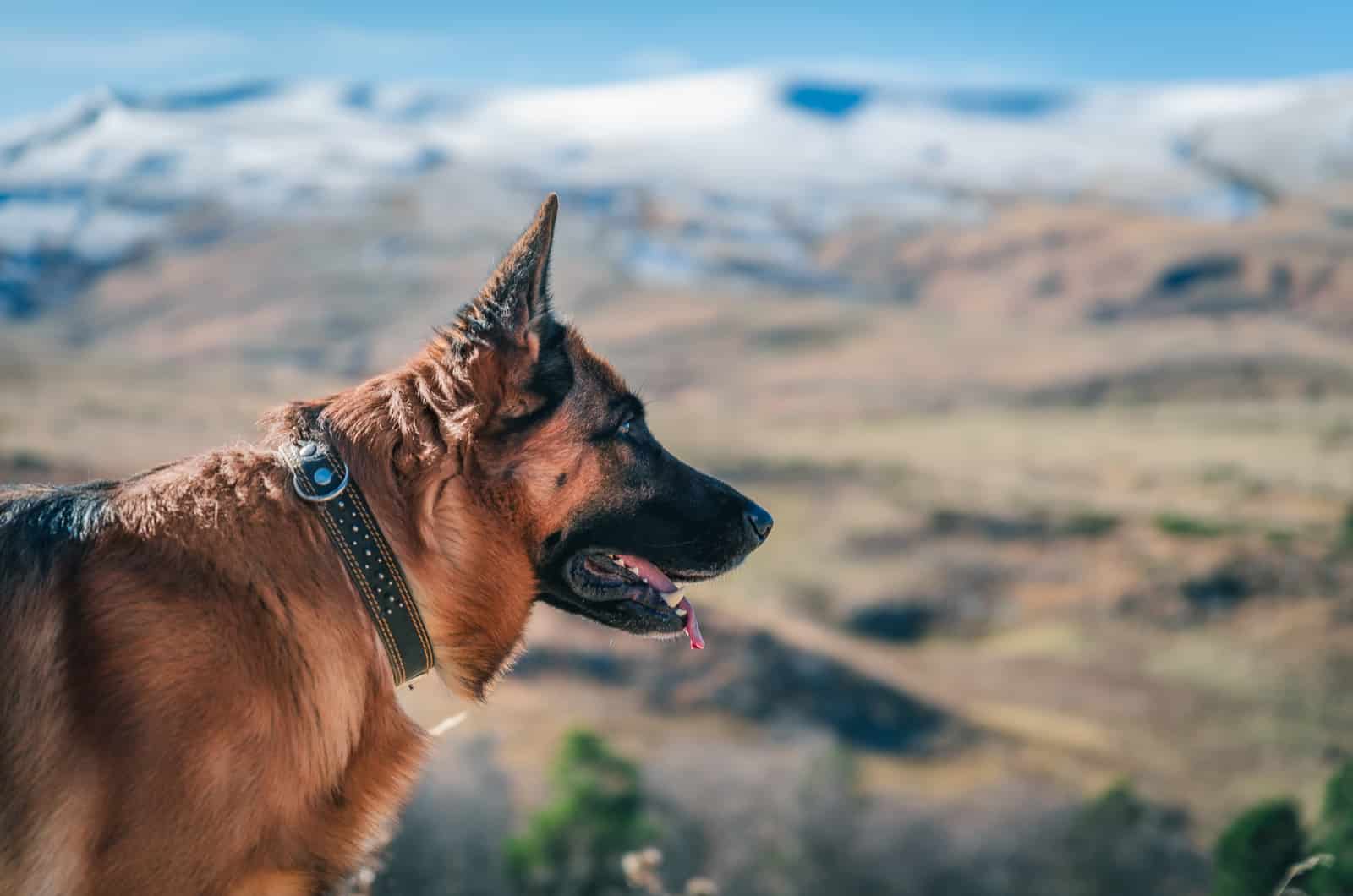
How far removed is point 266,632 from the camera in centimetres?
394

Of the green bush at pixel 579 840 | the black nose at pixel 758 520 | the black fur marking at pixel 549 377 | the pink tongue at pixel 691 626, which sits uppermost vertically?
the black fur marking at pixel 549 377

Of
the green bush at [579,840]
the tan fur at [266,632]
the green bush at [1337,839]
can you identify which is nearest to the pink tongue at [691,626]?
the tan fur at [266,632]

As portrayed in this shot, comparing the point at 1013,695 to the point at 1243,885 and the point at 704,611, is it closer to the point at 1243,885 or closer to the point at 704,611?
the point at 704,611

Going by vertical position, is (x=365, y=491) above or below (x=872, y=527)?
above

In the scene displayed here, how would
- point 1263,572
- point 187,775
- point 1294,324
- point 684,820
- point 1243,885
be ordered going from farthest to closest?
1. point 1294,324
2. point 1263,572
3. point 684,820
4. point 1243,885
5. point 187,775

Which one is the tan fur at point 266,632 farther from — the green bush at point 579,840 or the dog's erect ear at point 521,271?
the green bush at point 579,840

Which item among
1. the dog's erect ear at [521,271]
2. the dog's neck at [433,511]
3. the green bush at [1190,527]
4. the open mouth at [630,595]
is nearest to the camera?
the dog's neck at [433,511]

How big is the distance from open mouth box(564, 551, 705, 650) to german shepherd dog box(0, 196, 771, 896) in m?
0.01

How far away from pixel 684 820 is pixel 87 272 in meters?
174

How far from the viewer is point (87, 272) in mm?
182000

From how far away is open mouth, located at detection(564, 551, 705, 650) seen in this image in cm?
479

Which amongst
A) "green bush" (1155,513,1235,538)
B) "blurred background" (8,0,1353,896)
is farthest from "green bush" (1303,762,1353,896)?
"green bush" (1155,513,1235,538)

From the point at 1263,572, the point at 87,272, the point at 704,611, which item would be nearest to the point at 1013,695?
the point at 704,611

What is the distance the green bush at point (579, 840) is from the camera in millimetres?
23609
